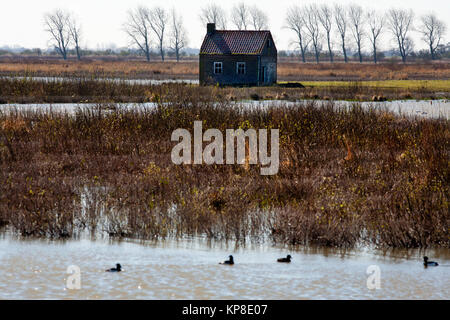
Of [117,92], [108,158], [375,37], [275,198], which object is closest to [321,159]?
[275,198]

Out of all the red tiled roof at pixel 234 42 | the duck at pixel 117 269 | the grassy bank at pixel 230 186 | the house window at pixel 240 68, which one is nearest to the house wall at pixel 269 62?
the red tiled roof at pixel 234 42

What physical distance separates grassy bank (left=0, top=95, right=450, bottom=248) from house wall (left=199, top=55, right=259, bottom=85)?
34995 mm

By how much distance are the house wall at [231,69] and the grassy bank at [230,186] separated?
115 feet

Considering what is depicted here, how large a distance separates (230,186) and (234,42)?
4379 centimetres

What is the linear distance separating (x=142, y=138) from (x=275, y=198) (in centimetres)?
731

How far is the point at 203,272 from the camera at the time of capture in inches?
337

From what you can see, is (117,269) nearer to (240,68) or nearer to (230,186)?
(230,186)

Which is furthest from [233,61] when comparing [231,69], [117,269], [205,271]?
[117,269]

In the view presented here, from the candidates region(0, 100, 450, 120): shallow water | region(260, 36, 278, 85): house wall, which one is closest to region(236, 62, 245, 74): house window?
region(260, 36, 278, 85): house wall

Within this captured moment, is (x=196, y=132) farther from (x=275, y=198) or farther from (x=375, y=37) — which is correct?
(x=375, y=37)

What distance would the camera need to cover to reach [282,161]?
14.9 meters

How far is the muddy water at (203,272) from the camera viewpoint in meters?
7.81

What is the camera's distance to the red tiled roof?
54.1 meters

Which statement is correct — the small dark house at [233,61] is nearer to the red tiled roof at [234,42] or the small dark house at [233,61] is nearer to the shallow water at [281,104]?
the red tiled roof at [234,42]
